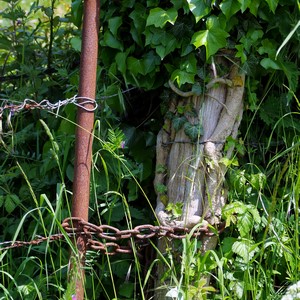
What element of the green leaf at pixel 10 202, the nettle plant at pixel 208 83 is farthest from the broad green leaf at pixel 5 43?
the green leaf at pixel 10 202

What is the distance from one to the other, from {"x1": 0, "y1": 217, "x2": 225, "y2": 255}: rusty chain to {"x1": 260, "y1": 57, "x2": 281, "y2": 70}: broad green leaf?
25.0 inches

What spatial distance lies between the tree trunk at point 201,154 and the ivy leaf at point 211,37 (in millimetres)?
157

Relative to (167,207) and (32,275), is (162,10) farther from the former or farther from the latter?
(32,275)

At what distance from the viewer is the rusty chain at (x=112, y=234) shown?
2.44 meters

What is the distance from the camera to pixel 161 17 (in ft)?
8.27

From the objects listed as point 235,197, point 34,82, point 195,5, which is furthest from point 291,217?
point 34,82

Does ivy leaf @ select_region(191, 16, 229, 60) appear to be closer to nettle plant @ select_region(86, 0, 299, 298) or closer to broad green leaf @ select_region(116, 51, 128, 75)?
nettle plant @ select_region(86, 0, 299, 298)

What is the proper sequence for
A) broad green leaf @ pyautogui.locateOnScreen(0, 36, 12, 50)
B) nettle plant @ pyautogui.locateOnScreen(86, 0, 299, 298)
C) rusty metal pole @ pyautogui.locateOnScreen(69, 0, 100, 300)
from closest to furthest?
1. rusty metal pole @ pyautogui.locateOnScreen(69, 0, 100, 300)
2. nettle plant @ pyautogui.locateOnScreen(86, 0, 299, 298)
3. broad green leaf @ pyautogui.locateOnScreen(0, 36, 12, 50)

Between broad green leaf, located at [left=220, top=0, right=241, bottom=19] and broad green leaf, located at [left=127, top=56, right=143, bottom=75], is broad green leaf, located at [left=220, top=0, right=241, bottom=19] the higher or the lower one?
the higher one

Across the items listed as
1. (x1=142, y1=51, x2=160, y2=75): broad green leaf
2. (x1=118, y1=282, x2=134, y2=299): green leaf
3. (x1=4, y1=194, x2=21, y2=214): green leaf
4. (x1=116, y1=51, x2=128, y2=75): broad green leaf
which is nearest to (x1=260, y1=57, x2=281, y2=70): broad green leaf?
(x1=142, y1=51, x2=160, y2=75): broad green leaf

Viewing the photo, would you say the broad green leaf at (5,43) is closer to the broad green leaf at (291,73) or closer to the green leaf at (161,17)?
the green leaf at (161,17)

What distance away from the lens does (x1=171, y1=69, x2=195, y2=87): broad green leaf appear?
2.58 metres

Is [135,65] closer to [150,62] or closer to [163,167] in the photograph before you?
[150,62]

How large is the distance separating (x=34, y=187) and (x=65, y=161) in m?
0.25
